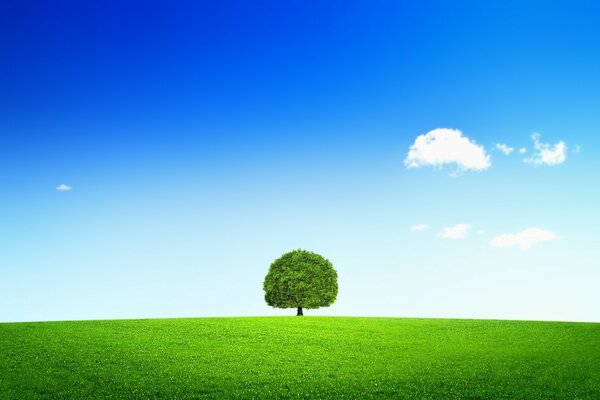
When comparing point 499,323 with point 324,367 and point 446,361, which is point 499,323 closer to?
point 446,361

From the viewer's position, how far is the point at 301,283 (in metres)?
74.4

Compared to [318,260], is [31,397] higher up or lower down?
lower down

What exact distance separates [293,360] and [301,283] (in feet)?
117

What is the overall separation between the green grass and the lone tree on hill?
1575 centimetres

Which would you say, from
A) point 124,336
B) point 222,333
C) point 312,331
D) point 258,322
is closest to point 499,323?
point 312,331

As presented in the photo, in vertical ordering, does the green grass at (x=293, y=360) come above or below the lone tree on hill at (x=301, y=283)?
below

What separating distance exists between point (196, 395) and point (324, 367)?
36.2 feet

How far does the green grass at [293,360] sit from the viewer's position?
29.7 meters

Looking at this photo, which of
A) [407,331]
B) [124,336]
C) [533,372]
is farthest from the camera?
[407,331]

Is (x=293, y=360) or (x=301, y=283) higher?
(x=301, y=283)

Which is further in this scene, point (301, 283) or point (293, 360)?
point (301, 283)

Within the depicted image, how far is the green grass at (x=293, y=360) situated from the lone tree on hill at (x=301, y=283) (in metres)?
15.8

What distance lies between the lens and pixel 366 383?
31.3m

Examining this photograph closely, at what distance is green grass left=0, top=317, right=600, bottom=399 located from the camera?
97.3 feet
